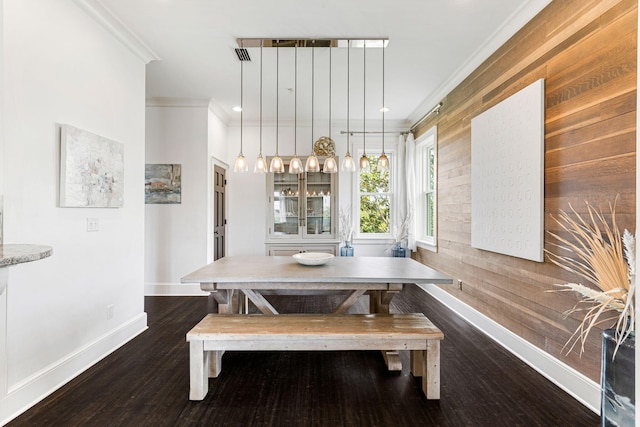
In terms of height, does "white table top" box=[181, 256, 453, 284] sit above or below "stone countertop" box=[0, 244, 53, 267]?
below

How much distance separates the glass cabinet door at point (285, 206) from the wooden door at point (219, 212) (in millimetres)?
831

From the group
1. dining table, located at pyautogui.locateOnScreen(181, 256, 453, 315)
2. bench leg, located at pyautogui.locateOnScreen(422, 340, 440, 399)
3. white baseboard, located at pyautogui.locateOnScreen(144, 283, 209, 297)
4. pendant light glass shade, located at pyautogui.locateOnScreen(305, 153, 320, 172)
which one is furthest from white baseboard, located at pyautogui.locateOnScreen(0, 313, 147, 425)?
bench leg, located at pyautogui.locateOnScreen(422, 340, 440, 399)

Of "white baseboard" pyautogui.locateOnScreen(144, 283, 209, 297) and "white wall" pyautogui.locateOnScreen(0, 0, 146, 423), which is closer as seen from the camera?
"white wall" pyautogui.locateOnScreen(0, 0, 146, 423)

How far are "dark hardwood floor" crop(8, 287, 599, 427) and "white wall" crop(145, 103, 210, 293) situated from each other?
1.63 metres

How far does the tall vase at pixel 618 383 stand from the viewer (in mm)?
1440

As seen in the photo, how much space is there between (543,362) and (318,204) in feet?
12.4

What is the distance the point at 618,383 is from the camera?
1.48 m

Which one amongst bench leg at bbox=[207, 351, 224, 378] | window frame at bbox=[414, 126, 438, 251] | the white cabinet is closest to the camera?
bench leg at bbox=[207, 351, 224, 378]

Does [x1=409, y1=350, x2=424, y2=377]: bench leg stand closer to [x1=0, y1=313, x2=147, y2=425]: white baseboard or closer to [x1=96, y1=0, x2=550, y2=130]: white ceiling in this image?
[x1=0, y1=313, x2=147, y2=425]: white baseboard

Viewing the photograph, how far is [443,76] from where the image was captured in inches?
148

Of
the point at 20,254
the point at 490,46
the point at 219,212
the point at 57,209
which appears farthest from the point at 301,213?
the point at 20,254

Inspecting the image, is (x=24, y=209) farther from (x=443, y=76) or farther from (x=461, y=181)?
(x=443, y=76)

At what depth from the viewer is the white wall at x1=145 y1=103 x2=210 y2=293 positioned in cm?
441

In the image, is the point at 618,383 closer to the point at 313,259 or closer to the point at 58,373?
the point at 313,259
